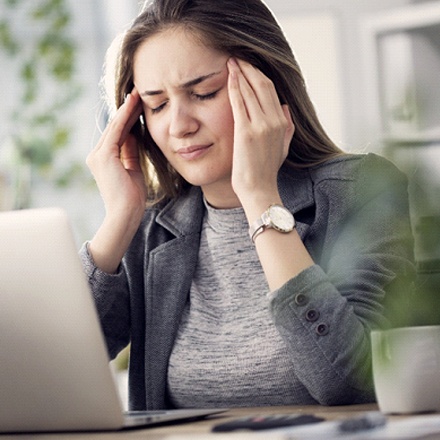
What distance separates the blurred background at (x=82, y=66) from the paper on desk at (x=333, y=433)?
3028 millimetres

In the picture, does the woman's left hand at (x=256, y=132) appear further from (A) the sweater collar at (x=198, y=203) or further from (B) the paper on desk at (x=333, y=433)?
(B) the paper on desk at (x=333, y=433)

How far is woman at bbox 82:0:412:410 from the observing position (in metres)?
1.40

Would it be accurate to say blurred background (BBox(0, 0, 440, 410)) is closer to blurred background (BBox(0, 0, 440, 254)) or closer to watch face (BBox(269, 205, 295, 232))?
blurred background (BBox(0, 0, 440, 254))

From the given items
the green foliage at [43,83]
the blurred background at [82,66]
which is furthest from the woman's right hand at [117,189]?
the green foliage at [43,83]

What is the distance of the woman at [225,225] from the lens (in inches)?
55.1

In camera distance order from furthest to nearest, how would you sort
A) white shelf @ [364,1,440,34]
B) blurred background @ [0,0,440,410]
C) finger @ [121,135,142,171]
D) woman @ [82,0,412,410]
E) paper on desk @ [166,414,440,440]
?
blurred background @ [0,0,440,410] → white shelf @ [364,1,440,34] → finger @ [121,135,142,171] → woman @ [82,0,412,410] → paper on desk @ [166,414,440,440]

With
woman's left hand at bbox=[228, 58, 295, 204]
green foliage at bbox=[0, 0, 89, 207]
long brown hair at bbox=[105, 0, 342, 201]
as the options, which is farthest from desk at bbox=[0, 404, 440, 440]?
green foliage at bbox=[0, 0, 89, 207]

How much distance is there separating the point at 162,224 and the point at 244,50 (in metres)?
0.38

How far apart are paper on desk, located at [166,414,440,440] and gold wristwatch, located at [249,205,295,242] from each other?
55 cm

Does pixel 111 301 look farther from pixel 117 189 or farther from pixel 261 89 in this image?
pixel 261 89

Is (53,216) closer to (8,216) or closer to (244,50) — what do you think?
(8,216)

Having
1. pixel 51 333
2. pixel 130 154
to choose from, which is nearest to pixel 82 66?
pixel 130 154

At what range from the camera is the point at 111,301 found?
5.42 feet

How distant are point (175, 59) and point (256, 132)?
0.69ft
